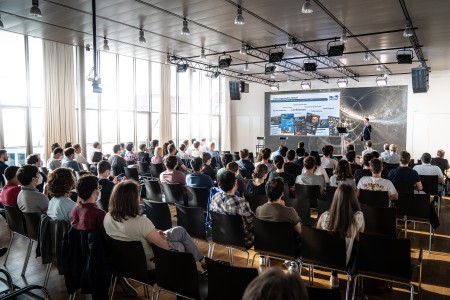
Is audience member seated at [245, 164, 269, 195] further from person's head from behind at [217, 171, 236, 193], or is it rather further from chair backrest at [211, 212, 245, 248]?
chair backrest at [211, 212, 245, 248]

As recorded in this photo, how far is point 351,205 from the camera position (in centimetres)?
321

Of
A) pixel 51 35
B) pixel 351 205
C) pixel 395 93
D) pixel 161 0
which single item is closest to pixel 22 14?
pixel 51 35

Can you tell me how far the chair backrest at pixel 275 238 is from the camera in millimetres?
3363

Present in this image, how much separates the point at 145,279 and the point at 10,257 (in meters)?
2.92

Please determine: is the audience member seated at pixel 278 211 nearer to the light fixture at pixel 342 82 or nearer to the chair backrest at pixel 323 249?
the chair backrest at pixel 323 249

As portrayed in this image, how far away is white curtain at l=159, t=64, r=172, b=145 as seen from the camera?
14328mm

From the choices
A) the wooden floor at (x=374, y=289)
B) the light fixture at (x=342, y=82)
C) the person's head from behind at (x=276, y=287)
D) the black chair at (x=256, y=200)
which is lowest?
the wooden floor at (x=374, y=289)

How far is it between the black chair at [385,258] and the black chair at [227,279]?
128cm

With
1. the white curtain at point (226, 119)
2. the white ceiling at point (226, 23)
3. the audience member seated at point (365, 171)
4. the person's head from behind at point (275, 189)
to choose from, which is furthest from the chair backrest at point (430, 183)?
the white curtain at point (226, 119)

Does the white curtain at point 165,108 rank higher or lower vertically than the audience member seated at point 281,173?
higher

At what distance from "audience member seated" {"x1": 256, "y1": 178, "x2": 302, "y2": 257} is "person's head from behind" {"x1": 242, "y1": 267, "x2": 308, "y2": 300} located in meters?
2.47

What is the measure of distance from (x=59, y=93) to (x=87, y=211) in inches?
346

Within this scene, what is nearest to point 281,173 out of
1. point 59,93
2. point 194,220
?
point 194,220

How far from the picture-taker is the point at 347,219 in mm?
3154
